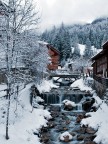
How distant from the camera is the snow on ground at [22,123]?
65.7 ft

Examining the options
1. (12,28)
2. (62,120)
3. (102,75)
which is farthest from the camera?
(102,75)

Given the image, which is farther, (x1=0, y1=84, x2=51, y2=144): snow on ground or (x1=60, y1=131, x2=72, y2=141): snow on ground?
(x1=60, y1=131, x2=72, y2=141): snow on ground

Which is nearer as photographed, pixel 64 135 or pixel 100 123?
pixel 64 135

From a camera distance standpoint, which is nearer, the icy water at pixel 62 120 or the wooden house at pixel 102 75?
the icy water at pixel 62 120

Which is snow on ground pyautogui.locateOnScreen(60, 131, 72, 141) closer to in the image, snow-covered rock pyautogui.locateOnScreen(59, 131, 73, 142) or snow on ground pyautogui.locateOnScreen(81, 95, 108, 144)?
snow-covered rock pyautogui.locateOnScreen(59, 131, 73, 142)

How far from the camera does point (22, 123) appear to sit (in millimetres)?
23578

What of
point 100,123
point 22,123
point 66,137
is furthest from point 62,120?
point 22,123

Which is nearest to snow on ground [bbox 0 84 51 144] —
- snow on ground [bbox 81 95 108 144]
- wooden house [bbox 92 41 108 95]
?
snow on ground [bbox 81 95 108 144]

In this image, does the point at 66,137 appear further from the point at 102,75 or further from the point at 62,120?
the point at 102,75

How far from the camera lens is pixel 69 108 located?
3569 centimetres

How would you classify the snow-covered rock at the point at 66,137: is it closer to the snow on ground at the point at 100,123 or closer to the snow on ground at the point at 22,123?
the snow on ground at the point at 22,123

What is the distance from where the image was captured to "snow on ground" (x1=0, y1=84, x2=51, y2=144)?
20.0 meters

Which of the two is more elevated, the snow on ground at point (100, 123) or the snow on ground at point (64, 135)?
the snow on ground at point (100, 123)

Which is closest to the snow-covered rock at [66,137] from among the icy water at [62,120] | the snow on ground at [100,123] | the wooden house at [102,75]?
the icy water at [62,120]
